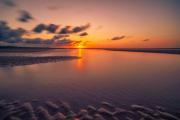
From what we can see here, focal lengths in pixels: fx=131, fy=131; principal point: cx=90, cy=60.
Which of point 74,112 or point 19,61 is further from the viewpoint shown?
point 19,61

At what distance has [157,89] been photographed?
874 centimetres

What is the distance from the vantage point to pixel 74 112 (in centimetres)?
560

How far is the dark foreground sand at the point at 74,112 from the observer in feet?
17.1

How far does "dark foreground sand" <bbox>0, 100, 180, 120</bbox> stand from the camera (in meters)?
5.21

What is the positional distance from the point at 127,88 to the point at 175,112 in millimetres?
3421

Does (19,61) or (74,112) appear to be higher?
(19,61)

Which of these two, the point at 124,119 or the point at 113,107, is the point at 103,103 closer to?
the point at 113,107

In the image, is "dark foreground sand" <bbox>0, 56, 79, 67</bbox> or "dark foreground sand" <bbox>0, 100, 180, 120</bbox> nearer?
"dark foreground sand" <bbox>0, 100, 180, 120</bbox>

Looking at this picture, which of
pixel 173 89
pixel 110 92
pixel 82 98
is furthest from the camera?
pixel 173 89

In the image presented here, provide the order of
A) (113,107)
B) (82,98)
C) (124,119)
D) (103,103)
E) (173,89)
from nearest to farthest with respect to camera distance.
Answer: (124,119) < (113,107) < (103,103) < (82,98) < (173,89)

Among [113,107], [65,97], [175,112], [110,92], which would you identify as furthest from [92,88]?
[175,112]

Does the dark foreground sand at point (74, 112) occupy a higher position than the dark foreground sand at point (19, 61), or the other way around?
the dark foreground sand at point (19, 61)

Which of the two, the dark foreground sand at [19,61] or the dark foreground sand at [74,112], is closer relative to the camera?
the dark foreground sand at [74,112]

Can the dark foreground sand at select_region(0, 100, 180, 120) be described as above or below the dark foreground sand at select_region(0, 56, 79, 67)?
below
